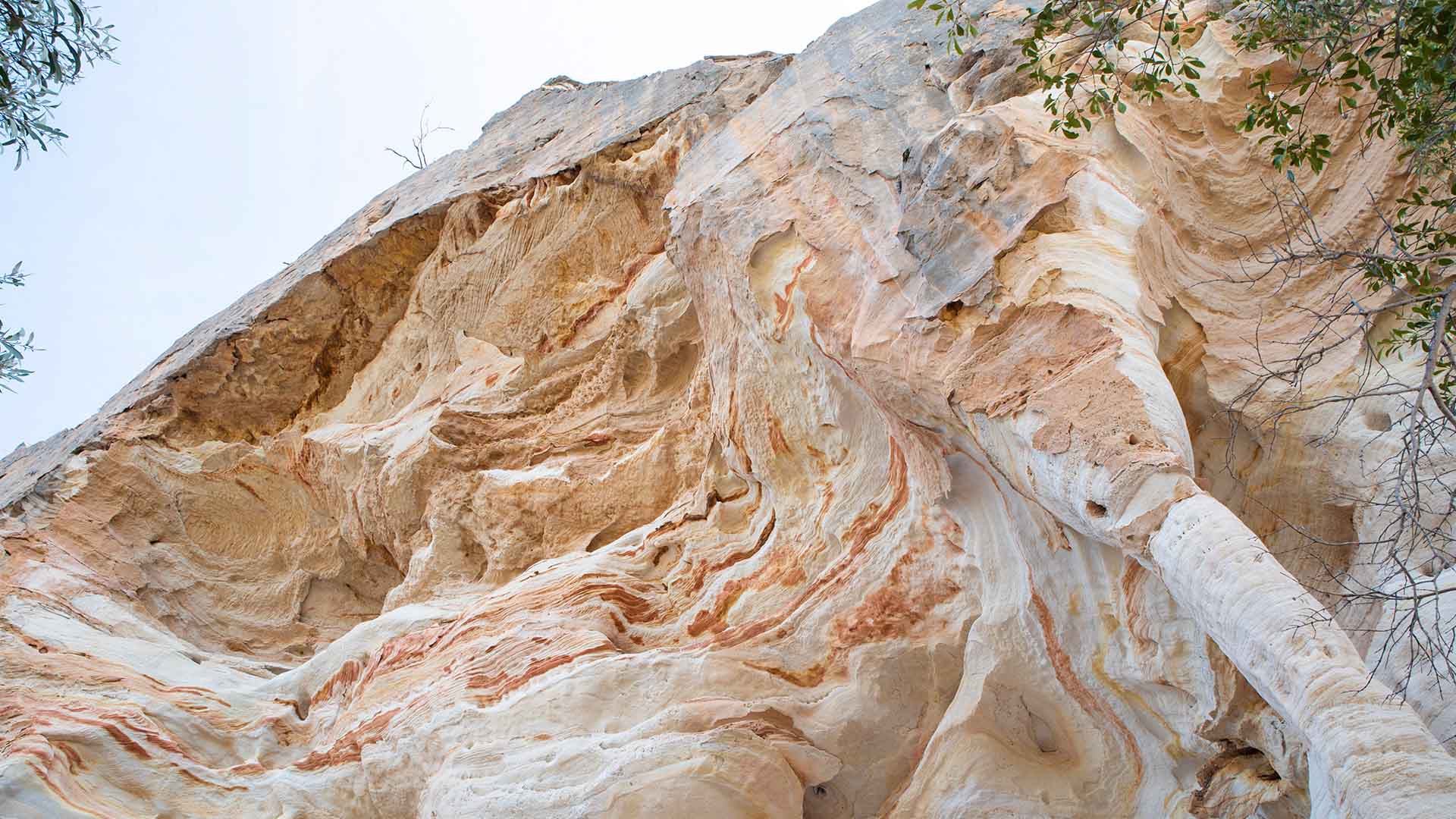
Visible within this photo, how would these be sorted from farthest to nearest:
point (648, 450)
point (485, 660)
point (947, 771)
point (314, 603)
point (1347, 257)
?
point (314, 603) < point (648, 450) < point (485, 660) < point (1347, 257) < point (947, 771)

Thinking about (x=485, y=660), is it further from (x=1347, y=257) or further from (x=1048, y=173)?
(x=1347, y=257)

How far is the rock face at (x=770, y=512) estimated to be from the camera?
4.40 meters

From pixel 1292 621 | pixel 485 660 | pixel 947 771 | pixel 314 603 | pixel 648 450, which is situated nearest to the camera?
pixel 1292 621

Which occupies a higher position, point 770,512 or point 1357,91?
point 1357,91

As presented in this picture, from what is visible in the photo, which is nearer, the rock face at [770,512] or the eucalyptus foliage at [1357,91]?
the eucalyptus foliage at [1357,91]

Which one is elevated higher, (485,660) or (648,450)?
(648,450)

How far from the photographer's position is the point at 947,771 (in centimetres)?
512

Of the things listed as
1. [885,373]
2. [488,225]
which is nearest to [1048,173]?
[885,373]

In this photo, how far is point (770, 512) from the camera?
6590 millimetres

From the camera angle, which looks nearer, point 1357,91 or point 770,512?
point 1357,91

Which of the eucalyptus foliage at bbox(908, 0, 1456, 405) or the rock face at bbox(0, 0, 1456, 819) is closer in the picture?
the eucalyptus foliage at bbox(908, 0, 1456, 405)

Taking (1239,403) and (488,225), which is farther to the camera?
(488,225)

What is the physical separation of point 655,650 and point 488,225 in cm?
474

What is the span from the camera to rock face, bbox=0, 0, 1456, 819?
4398 mm
